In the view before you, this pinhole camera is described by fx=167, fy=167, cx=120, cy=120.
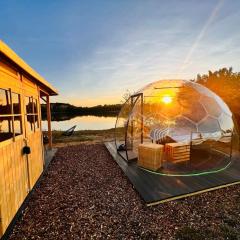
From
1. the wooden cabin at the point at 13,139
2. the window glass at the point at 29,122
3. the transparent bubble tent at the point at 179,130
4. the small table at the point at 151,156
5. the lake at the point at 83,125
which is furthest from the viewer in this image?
the lake at the point at 83,125

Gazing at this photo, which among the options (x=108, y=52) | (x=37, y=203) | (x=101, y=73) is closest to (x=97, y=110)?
(x=101, y=73)

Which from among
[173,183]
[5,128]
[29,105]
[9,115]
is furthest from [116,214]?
[29,105]

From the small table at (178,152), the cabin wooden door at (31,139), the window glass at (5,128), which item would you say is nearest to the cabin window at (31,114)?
the cabin wooden door at (31,139)

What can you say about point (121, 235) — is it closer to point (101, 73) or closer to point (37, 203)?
point (37, 203)

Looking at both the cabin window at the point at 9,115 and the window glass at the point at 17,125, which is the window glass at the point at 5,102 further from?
the window glass at the point at 17,125

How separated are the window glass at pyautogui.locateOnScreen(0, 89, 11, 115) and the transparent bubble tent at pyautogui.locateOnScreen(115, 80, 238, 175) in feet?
12.1

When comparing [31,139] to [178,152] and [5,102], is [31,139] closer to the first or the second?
[5,102]

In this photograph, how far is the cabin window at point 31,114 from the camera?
4165mm

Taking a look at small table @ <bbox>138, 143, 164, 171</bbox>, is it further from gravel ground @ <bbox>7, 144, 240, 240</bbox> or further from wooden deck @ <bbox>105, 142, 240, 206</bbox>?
gravel ground @ <bbox>7, 144, 240, 240</bbox>

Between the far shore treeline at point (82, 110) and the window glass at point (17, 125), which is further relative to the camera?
the far shore treeline at point (82, 110)

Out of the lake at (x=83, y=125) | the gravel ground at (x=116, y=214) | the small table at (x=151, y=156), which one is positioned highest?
the small table at (x=151, y=156)

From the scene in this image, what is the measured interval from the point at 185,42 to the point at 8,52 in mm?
7726

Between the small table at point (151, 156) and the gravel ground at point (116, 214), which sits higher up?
the small table at point (151, 156)

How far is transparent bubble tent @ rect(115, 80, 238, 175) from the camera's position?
206 inches
